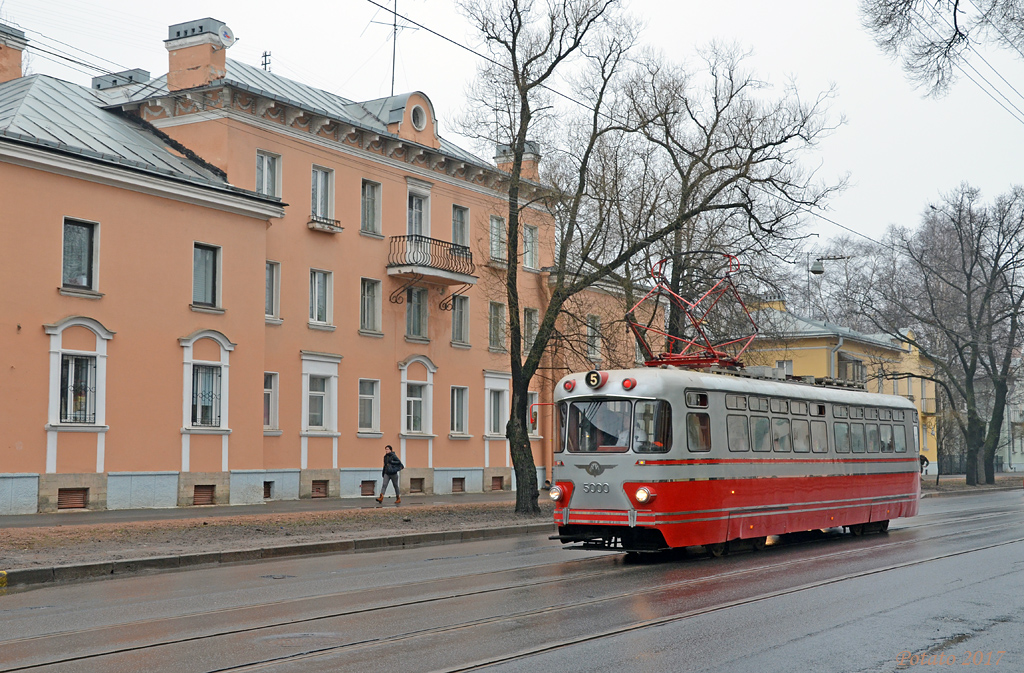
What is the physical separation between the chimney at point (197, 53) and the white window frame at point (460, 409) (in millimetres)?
13085

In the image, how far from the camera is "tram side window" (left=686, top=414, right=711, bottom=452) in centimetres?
1519

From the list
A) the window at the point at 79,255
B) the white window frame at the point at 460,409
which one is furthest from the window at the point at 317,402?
the window at the point at 79,255

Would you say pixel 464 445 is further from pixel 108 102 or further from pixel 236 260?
pixel 108 102

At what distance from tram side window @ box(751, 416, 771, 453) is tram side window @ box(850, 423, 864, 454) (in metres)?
3.43

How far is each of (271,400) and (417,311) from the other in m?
6.80

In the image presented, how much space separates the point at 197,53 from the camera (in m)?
30.0

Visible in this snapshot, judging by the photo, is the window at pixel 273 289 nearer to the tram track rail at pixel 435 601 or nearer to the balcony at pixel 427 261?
the balcony at pixel 427 261

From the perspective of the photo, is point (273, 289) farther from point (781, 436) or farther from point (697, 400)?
point (697, 400)

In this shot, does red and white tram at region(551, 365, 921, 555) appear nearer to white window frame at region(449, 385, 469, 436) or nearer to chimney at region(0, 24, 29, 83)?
white window frame at region(449, 385, 469, 436)

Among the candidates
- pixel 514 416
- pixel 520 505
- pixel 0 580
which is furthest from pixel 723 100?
pixel 0 580

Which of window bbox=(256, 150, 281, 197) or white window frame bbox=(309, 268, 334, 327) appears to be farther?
white window frame bbox=(309, 268, 334, 327)

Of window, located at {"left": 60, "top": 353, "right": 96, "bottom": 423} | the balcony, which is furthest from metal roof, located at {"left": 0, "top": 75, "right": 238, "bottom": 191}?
the balcony

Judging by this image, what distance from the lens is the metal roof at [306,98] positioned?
3133cm

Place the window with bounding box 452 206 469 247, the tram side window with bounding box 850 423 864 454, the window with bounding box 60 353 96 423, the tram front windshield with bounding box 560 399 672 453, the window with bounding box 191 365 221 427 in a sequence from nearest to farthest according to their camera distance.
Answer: the tram front windshield with bounding box 560 399 672 453 → the tram side window with bounding box 850 423 864 454 → the window with bounding box 60 353 96 423 → the window with bounding box 191 365 221 427 → the window with bounding box 452 206 469 247
